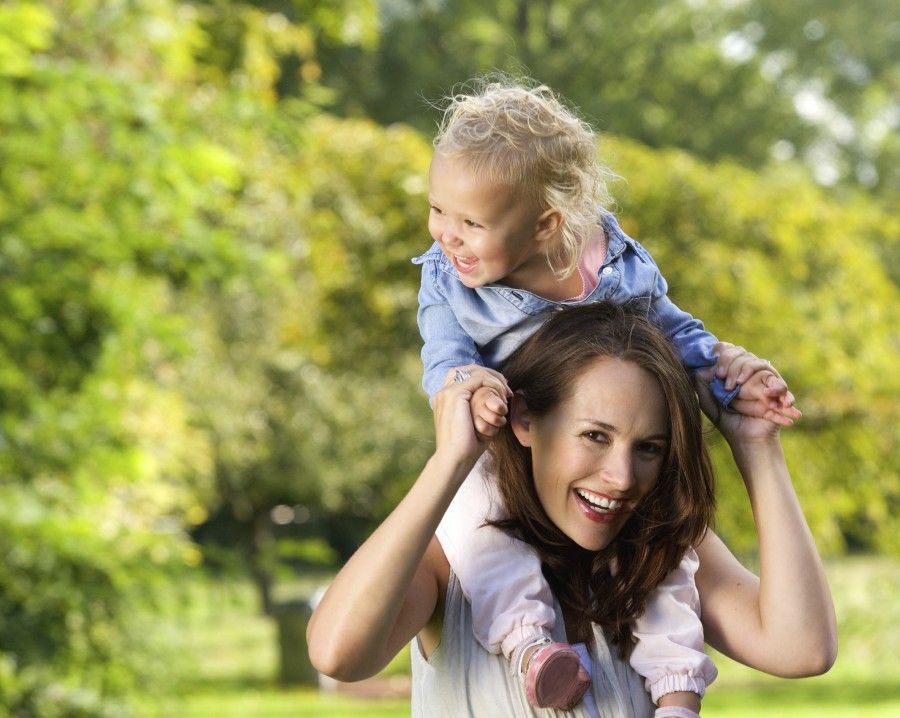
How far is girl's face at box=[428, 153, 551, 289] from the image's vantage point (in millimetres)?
1604

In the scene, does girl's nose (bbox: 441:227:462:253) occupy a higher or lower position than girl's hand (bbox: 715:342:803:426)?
higher

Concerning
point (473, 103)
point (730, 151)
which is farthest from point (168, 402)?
point (730, 151)

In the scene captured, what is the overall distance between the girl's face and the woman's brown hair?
0.10 metres

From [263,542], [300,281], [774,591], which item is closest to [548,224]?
[774,591]

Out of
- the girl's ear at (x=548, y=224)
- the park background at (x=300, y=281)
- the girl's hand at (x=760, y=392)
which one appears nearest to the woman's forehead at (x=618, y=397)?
the girl's hand at (x=760, y=392)

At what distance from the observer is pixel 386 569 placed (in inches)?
52.2

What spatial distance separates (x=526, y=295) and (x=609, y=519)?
0.29 metres

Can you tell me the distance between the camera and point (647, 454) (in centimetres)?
149

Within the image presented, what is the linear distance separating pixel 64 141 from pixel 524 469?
11.4ft

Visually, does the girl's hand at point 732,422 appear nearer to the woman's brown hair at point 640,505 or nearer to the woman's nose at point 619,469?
the woman's brown hair at point 640,505

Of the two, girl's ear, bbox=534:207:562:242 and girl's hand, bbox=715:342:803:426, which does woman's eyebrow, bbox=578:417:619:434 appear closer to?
girl's hand, bbox=715:342:803:426

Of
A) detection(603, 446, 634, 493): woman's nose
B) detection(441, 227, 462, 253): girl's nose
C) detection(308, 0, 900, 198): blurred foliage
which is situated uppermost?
detection(441, 227, 462, 253): girl's nose

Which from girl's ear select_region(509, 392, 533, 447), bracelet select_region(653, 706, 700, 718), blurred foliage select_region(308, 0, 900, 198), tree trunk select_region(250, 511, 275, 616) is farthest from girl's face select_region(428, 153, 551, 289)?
tree trunk select_region(250, 511, 275, 616)

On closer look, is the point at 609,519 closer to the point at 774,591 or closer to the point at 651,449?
the point at 651,449
